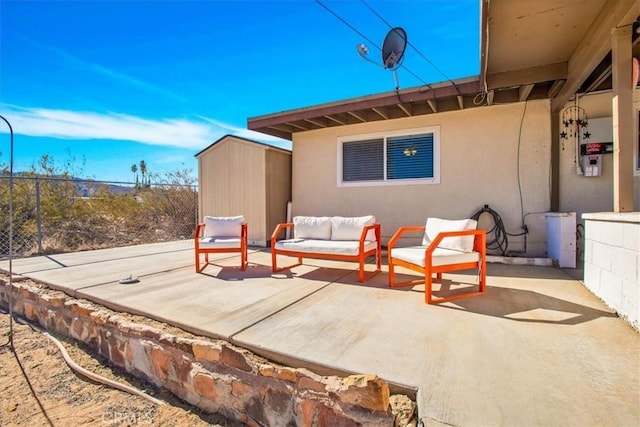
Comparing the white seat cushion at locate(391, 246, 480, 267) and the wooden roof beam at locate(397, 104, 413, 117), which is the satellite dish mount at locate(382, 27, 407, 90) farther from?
the white seat cushion at locate(391, 246, 480, 267)

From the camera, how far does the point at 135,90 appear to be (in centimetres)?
830

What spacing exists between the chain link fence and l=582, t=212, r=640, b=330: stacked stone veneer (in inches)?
313

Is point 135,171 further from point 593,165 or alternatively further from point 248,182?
point 593,165

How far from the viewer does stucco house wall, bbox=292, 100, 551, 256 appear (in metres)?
4.79

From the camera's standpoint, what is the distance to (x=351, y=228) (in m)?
4.40

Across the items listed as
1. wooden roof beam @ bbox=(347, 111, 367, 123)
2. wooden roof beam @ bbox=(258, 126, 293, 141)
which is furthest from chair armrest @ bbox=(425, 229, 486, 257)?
wooden roof beam @ bbox=(258, 126, 293, 141)

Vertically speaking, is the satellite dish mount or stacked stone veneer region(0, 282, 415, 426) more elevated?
the satellite dish mount

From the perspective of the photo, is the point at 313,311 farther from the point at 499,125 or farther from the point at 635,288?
the point at 499,125

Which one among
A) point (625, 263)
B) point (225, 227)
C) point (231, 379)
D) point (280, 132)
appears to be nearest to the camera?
point (231, 379)

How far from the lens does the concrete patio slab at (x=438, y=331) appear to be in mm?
1380

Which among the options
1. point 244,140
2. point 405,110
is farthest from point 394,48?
point 244,140

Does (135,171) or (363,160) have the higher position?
(135,171)

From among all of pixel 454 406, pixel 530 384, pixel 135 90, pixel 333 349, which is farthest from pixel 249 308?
pixel 135 90

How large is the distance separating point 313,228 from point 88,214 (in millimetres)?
6540
